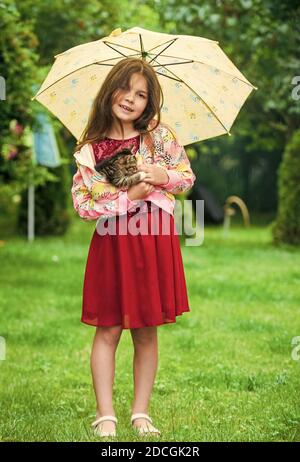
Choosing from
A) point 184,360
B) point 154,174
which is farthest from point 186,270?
point 154,174

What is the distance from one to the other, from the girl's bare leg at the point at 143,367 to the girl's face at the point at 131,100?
3.22ft

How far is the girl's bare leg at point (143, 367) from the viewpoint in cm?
395

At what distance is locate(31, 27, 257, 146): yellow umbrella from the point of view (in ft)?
13.4

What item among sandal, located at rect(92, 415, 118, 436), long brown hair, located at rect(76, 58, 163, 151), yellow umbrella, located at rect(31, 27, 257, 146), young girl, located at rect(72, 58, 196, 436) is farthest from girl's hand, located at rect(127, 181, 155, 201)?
sandal, located at rect(92, 415, 118, 436)

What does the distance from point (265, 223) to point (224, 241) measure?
7.02 metres

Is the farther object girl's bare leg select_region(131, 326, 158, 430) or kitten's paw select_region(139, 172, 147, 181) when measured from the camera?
girl's bare leg select_region(131, 326, 158, 430)

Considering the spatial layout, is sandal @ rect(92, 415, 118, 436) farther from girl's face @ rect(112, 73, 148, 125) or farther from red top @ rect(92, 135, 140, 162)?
girl's face @ rect(112, 73, 148, 125)

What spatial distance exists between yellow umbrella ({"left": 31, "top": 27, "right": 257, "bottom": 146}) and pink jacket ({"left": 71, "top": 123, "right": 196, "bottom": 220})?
0.99 ft

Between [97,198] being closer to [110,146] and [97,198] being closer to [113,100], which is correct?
[110,146]

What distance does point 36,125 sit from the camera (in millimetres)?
8953

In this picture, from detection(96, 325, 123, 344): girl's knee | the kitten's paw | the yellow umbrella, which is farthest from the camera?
the yellow umbrella

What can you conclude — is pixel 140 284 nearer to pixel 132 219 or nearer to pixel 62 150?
pixel 132 219

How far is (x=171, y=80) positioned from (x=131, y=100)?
47 centimetres
